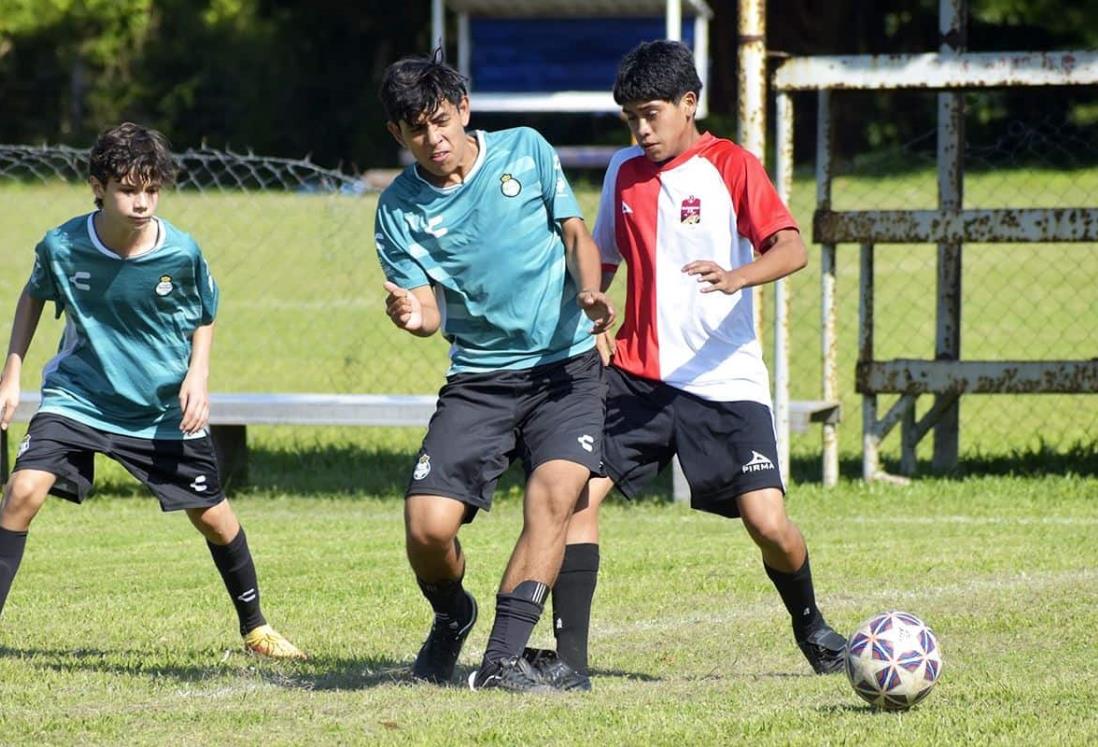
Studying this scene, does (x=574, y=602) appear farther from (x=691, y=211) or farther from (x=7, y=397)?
(x=7, y=397)

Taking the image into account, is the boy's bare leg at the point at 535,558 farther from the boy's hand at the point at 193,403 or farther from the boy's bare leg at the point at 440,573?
the boy's hand at the point at 193,403

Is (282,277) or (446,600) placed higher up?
(446,600)

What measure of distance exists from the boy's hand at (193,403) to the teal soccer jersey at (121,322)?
0.44 feet

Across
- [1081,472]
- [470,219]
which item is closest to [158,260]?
[470,219]

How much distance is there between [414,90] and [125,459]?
5.59 feet

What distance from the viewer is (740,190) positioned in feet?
18.4

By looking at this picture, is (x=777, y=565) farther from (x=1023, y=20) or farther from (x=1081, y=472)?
(x=1023, y=20)

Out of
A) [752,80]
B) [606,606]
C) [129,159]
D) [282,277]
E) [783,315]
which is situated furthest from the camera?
[282,277]

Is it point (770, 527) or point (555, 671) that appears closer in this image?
point (555, 671)

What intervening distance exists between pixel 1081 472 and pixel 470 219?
6098mm

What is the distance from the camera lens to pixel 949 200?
34.2 feet

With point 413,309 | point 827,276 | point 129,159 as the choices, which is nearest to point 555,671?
point 413,309

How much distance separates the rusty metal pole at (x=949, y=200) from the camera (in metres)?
10.3

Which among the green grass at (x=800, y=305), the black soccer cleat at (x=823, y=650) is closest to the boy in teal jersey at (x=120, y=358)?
the black soccer cleat at (x=823, y=650)
